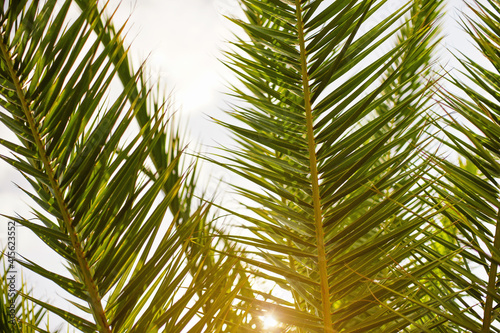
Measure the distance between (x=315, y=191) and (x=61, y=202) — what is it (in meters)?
0.50

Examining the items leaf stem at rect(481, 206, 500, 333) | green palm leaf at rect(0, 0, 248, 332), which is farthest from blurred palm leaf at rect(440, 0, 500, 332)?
green palm leaf at rect(0, 0, 248, 332)

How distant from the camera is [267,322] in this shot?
39.3 inches

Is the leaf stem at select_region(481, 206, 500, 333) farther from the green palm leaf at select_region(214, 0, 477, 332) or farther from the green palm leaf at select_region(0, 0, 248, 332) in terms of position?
the green palm leaf at select_region(0, 0, 248, 332)

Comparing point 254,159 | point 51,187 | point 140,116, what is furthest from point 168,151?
point 51,187

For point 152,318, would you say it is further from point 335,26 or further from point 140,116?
point 335,26

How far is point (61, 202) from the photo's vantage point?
2.59 feet

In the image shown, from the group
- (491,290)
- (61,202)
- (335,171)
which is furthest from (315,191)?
(61,202)

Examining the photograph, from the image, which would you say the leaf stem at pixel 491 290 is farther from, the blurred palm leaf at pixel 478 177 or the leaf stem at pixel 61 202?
the leaf stem at pixel 61 202

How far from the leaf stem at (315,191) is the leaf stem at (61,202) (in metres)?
0.41

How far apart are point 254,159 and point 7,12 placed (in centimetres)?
55

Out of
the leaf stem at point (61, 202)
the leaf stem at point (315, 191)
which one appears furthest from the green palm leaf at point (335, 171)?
the leaf stem at point (61, 202)

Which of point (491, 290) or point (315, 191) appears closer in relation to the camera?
point (491, 290)

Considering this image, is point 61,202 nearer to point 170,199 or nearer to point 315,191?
point 170,199

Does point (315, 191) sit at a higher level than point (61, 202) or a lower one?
higher
